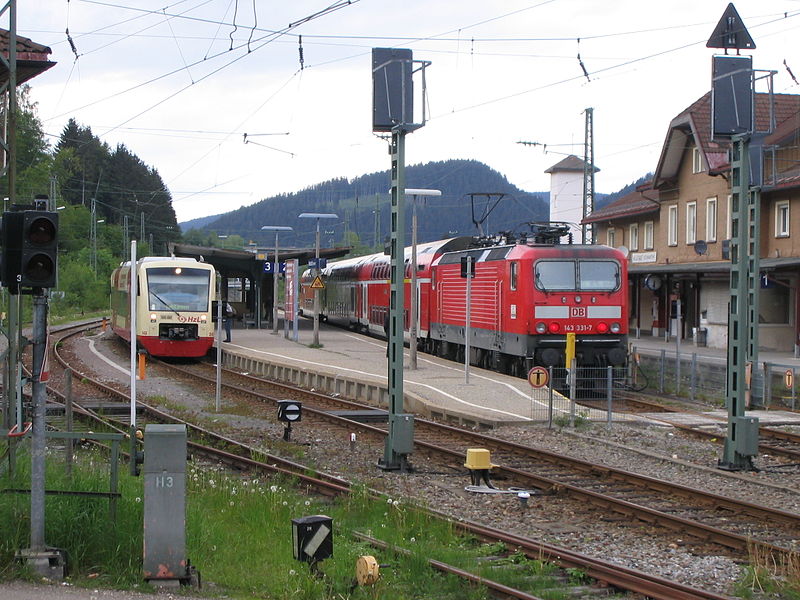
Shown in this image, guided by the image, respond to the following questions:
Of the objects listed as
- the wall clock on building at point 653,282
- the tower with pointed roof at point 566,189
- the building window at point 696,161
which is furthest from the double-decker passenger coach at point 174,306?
the tower with pointed roof at point 566,189

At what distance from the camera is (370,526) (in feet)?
31.4

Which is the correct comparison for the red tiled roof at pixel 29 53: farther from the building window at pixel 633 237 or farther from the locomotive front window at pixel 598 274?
the building window at pixel 633 237

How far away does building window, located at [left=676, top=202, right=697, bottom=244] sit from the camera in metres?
38.4

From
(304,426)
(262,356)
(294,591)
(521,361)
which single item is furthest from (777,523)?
(262,356)

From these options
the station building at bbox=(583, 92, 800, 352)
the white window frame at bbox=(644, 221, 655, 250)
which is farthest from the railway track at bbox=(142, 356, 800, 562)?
the white window frame at bbox=(644, 221, 655, 250)

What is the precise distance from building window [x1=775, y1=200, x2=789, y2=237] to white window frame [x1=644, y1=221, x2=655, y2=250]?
31.2ft

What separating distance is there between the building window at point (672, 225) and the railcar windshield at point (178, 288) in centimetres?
2001

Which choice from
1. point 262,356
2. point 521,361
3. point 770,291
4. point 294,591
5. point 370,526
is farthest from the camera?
point 770,291

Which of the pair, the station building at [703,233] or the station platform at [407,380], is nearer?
the station platform at [407,380]

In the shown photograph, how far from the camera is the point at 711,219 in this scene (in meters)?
37.2

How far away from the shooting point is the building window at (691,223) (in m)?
38.4

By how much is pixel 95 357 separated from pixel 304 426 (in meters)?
15.7

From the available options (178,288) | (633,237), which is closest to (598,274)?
(178,288)

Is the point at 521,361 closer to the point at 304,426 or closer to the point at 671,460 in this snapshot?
the point at 304,426
